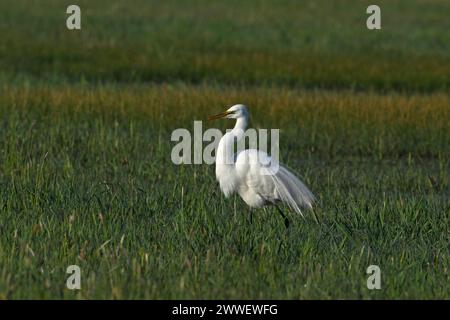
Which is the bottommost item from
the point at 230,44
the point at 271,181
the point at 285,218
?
the point at 285,218

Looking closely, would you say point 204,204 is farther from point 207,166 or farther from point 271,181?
point 207,166

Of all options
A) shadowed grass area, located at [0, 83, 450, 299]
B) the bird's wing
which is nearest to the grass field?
shadowed grass area, located at [0, 83, 450, 299]

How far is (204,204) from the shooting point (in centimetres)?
902

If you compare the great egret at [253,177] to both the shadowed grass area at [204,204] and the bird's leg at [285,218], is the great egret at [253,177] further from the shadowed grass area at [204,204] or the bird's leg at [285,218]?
the shadowed grass area at [204,204]

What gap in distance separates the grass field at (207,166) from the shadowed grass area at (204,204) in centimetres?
2

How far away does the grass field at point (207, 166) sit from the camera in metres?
7.12

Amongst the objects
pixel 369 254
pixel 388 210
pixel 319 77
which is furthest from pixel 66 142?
pixel 319 77

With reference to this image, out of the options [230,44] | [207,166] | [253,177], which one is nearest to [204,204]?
[253,177]

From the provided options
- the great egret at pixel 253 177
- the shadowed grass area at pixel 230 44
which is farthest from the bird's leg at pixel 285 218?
the shadowed grass area at pixel 230 44

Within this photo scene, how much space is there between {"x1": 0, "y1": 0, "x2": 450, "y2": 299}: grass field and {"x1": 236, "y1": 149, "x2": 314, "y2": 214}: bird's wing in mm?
206

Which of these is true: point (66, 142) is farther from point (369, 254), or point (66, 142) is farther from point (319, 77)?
point (319, 77)

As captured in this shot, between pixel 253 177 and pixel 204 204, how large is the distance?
570 mm

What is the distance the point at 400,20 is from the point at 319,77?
11.5 m
